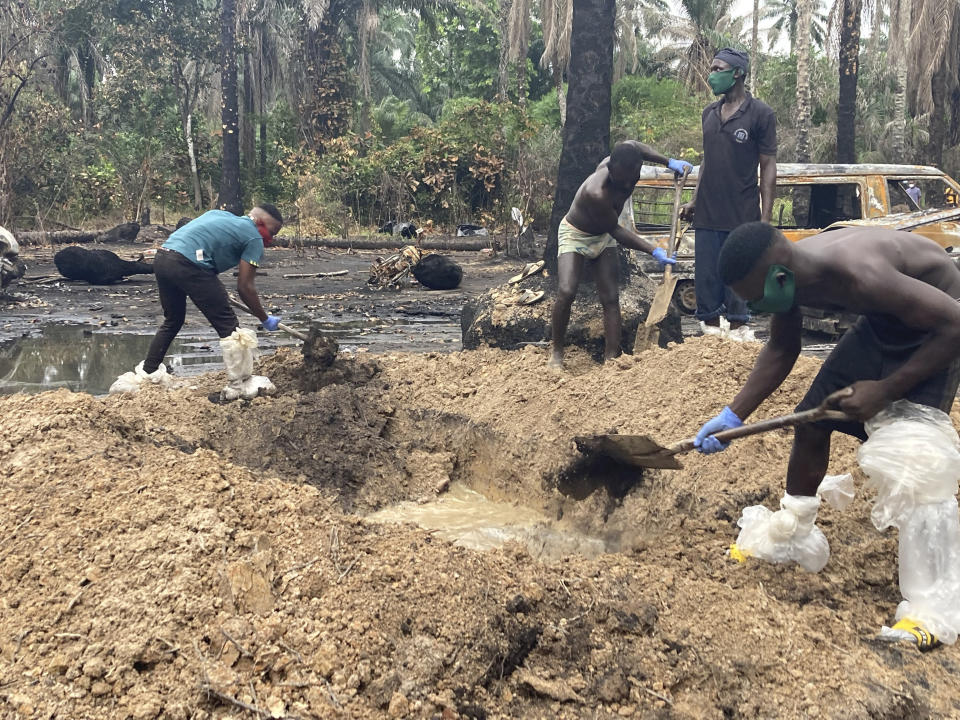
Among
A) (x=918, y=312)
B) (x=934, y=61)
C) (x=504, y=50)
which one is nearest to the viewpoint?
(x=918, y=312)

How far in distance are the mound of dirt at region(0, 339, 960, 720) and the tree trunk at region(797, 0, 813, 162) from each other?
15008 mm

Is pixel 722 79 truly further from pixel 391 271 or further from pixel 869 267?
pixel 391 271

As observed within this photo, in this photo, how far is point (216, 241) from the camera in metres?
6.13

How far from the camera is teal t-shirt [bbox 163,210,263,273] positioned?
610 cm

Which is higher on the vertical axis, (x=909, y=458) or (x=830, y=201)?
(x=830, y=201)

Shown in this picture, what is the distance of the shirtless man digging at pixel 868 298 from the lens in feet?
8.94

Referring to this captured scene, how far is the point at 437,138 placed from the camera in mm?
21531

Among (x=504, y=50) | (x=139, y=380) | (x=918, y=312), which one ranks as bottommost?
(x=139, y=380)

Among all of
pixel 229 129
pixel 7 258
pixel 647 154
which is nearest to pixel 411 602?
pixel 647 154

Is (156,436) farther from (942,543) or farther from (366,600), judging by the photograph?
(942,543)

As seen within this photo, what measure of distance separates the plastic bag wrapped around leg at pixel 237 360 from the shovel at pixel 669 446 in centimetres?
277

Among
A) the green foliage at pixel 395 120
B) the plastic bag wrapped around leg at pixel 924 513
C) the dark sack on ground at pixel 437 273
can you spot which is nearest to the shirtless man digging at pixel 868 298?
the plastic bag wrapped around leg at pixel 924 513

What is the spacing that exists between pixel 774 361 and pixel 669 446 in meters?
0.67

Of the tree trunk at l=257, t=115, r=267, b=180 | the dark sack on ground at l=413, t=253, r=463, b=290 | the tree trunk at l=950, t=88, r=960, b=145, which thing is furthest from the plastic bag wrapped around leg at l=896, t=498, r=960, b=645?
the tree trunk at l=257, t=115, r=267, b=180
